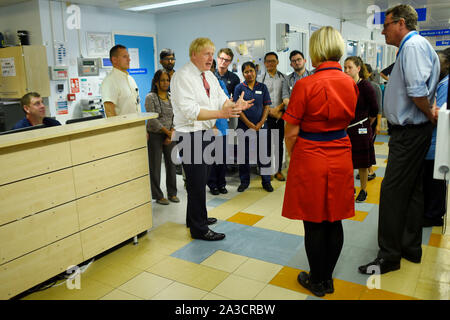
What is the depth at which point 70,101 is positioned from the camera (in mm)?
6258

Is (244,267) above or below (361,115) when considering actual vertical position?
below

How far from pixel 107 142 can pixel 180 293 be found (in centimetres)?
133

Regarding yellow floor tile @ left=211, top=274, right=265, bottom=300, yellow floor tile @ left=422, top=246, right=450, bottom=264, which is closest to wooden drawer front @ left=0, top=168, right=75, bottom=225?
yellow floor tile @ left=211, top=274, right=265, bottom=300

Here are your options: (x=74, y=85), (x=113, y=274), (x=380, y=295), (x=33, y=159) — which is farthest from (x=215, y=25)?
(x=380, y=295)

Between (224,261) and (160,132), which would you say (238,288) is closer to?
(224,261)

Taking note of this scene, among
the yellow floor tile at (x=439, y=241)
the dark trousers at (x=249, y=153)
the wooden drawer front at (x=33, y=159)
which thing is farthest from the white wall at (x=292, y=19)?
the wooden drawer front at (x=33, y=159)

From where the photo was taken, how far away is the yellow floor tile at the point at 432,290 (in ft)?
8.18

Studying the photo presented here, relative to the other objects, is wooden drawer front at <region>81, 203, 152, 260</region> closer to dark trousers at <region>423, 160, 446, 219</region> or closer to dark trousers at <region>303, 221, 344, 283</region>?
dark trousers at <region>303, 221, 344, 283</region>

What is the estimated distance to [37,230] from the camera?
2564 mm

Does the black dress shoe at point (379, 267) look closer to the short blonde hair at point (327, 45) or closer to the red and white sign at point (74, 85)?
the short blonde hair at point (327, 45)

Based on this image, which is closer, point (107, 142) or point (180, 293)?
point (180, 293)

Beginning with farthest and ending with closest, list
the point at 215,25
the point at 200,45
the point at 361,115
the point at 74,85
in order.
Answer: the point at 215,25 < the point at 74,85 < the point at 361,115 < the point at 200,45
